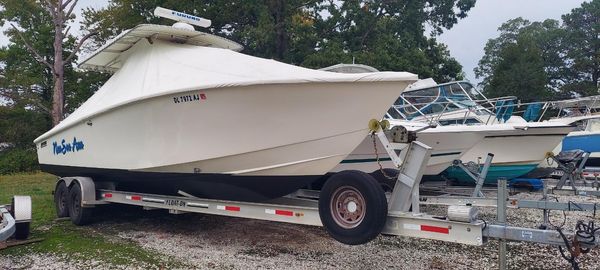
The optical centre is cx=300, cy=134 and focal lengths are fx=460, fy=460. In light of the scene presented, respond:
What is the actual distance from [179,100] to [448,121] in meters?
5.90

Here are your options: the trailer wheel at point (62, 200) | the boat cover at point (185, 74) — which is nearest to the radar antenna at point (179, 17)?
the boat cover at point (185, 74)

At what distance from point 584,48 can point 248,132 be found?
130 feet

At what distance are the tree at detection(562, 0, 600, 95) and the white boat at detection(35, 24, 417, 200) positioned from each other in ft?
109

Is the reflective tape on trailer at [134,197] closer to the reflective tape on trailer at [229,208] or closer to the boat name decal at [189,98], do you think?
the reflective tape on trailer at [229,208]

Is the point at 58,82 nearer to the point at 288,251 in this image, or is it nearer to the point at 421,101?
the point at 421,101

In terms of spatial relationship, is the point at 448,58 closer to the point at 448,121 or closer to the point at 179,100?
the point at 448,121

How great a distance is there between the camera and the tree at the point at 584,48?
34.0 m

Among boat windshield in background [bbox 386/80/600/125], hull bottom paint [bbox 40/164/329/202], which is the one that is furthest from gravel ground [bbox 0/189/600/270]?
boat windshield in background [bbox 386/80/600/125]

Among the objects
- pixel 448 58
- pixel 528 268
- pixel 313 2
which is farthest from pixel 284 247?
pixel 448 58

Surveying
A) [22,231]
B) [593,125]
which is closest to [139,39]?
[22,231]

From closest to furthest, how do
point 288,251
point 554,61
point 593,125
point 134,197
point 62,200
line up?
point 288,251 → point 134,197 → point 62,200 → point 593,125 → point 554,61

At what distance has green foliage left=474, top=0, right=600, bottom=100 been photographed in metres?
30.3

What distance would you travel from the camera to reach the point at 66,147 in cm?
668

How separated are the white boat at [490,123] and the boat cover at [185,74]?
4.48 metres
